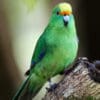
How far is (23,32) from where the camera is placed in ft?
3.94

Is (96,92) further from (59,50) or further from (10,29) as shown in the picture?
(10,29)

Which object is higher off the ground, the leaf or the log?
the leaf

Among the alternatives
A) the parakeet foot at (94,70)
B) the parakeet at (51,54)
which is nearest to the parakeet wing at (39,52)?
the parakeet at (51,54)

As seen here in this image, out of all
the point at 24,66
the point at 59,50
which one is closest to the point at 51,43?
the point at 59,50

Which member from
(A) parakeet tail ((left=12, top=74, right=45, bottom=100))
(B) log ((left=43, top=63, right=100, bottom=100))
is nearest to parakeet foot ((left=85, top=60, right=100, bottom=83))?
(B) log ((left=43, top=63, right=100, bottom=100))

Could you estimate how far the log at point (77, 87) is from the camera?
3.25ft

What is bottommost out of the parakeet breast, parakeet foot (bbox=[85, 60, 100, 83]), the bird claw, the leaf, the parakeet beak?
the bird claw

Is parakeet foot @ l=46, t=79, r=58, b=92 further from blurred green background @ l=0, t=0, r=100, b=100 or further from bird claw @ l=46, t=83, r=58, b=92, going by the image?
blurred green background @ l=0, t=0, r=100, b=100

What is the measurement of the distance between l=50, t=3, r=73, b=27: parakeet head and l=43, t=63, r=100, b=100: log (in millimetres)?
93

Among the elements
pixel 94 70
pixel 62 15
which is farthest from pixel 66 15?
pixel 94 70

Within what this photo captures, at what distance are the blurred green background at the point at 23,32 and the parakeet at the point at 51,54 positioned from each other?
0.31 feet

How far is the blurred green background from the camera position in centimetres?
117

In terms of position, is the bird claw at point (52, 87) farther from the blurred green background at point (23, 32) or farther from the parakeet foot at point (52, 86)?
the blurred green background at point (23, 32)

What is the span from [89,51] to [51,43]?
178mm
